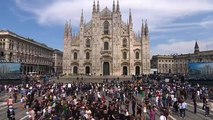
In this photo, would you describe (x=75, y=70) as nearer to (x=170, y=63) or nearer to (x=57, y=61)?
(x=57, y=61)

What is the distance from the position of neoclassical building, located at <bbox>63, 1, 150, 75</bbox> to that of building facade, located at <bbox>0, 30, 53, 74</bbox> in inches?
498

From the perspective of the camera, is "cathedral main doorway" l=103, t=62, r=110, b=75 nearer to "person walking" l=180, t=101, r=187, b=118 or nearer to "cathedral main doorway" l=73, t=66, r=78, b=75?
"cathedral main doorway" l=73, t=66, r=78, b=75

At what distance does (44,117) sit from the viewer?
16.6 metres

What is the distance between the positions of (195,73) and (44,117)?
31.5 metres

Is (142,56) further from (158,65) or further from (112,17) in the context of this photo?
(158,65)

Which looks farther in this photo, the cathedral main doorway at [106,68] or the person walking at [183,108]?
the cathedral main doorway at [106,68]

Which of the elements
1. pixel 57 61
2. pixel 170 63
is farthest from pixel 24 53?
pixel 170 63

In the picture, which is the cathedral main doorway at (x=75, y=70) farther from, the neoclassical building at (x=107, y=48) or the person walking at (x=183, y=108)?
the person walking at (x=183, y=108)

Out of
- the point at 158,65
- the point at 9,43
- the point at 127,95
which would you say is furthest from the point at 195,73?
the point at 158,65

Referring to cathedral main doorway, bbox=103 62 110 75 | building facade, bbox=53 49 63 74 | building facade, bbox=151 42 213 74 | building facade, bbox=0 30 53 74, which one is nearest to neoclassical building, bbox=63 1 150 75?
cathedral main doorway, bbox=103 62 110 75

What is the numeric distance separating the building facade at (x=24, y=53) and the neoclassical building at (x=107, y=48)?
12.7m

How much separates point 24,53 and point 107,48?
2454cm

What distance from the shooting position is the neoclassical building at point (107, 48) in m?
70.9

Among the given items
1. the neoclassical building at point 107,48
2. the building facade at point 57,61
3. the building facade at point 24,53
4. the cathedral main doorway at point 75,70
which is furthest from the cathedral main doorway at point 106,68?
the building facade at point 57,61
